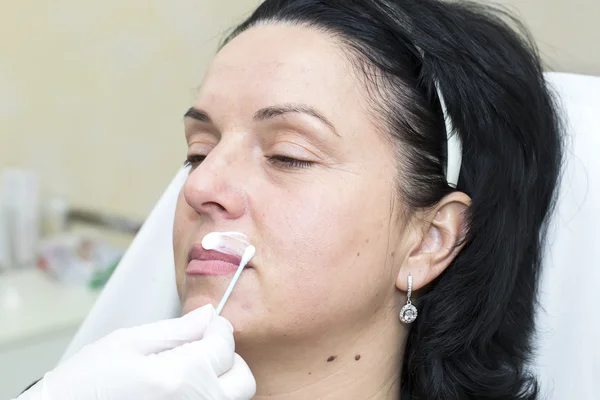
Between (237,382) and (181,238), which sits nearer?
(237,382)

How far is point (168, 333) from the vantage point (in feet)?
2.94

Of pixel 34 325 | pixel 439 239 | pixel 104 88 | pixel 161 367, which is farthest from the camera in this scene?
pixel 104 88

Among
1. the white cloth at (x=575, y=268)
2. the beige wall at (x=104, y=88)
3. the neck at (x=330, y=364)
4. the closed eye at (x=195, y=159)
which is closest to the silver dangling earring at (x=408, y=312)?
the neck at (x=330, y=364)

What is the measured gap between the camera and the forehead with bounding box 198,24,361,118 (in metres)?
0.96

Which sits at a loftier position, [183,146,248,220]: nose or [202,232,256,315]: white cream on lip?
[183,146,248,220]: nose

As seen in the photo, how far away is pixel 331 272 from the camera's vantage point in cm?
93

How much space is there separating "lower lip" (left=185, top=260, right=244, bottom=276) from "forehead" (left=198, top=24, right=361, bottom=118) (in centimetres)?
23

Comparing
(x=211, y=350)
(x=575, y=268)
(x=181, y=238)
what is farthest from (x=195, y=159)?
(x=575, y=268)

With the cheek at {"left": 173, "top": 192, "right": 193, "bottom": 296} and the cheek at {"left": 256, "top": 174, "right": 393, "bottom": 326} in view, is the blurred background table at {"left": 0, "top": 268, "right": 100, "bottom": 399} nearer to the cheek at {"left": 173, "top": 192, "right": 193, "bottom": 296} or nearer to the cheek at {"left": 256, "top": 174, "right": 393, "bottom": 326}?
the cheek at {"left": 173, "top": 192, "right": 193, "bottom": 296}

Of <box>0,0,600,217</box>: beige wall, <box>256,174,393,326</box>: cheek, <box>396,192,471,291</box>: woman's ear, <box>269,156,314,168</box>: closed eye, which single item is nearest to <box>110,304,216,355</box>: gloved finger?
<box>256,174,393,326</box>: cheek

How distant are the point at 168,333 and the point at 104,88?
145 cm

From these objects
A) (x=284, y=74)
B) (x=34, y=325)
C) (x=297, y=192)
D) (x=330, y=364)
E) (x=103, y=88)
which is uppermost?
(x=284, y=74)

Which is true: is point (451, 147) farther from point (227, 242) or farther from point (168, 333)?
point (168, 333)

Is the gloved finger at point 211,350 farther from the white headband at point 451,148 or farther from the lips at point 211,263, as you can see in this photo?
the white headband at point 451,148
